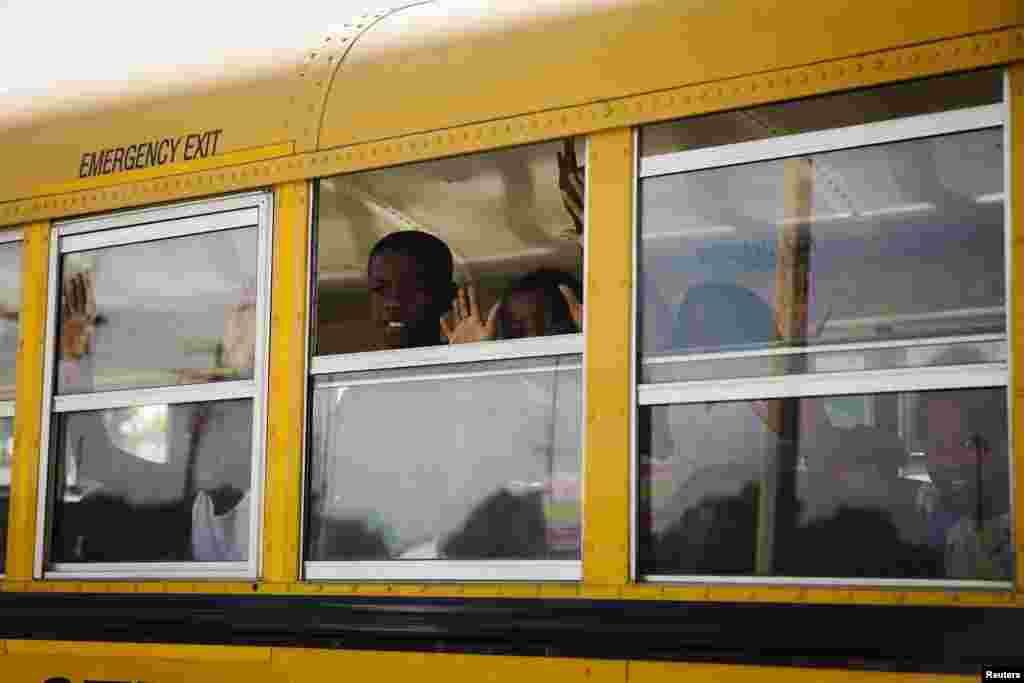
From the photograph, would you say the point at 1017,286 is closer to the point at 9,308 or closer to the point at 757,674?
the point at 757,674

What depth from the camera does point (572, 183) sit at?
10.0 ft

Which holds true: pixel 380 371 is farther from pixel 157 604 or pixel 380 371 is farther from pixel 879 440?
pixel 879 440

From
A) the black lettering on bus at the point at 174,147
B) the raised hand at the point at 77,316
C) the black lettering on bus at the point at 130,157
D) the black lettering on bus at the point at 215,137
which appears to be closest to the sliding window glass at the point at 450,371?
the black lettering on bus at the point at 215,137

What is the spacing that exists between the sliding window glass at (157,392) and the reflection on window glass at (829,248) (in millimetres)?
979

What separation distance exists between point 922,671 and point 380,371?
1292 mm

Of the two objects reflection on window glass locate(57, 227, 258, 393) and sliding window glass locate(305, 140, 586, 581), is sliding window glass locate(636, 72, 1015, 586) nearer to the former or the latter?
sliding window glass locate(305, 140, 586, 581)

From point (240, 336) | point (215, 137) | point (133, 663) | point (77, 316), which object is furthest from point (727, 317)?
point (77, 316)

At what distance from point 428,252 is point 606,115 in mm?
557

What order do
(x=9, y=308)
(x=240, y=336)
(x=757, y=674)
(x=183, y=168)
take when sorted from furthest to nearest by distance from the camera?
(x=9, y=308) < (x=183, y=168) < (x=240, y=336) < (x=757, y=674)

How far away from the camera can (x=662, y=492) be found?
2.87 metres

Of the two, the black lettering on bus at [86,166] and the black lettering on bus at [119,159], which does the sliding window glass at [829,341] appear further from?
the black lettering on bus at [86,166]

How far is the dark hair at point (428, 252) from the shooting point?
10.8 feet

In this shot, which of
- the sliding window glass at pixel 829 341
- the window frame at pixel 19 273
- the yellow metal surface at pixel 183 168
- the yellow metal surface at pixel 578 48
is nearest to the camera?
the sliding window glass at pixel 829 341

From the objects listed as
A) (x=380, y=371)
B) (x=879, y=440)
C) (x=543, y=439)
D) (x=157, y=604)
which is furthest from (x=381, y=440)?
(x=879, y=440)
